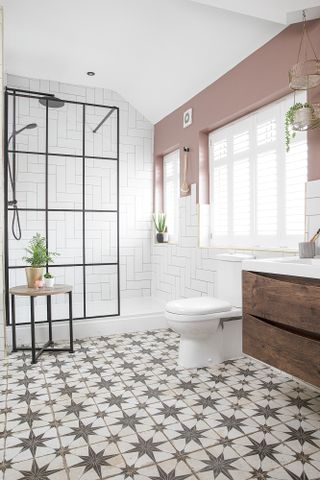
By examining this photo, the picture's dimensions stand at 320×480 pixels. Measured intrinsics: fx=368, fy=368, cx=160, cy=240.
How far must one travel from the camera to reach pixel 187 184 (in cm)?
398

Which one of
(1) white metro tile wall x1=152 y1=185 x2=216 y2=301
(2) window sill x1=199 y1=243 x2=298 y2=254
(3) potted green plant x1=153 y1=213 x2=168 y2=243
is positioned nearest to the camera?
(2) window sill x1=199 y1=243 x2=298 y2=254

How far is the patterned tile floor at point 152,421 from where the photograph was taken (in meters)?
1.52

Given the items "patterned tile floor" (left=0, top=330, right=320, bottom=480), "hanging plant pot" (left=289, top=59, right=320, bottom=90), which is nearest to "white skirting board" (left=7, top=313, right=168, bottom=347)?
"patterned tile floor" (left=0, top=330, right=320, bottom=480)

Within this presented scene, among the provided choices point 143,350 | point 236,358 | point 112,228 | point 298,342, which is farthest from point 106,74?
point 298,342

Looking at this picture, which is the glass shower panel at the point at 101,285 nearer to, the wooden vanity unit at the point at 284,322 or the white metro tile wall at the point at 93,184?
the white metro tile wall at the point at 93,184

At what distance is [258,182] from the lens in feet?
10.3

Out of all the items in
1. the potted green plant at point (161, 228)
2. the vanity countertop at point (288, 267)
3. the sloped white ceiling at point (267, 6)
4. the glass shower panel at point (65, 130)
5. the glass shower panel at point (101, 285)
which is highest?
the sloped white ceiling at point (267, 6)

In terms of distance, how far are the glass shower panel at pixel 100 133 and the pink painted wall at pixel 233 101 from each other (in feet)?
1.89

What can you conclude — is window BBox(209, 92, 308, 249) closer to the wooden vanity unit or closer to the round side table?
the wooden vanity unit

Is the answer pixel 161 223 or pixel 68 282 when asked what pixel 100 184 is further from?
pixel 68 282

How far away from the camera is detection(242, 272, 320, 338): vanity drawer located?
1700 millimetres

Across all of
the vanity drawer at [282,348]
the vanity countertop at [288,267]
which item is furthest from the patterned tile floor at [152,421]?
the vanity countertop at [288,267]

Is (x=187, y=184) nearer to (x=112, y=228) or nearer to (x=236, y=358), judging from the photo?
(x=112, y=228)

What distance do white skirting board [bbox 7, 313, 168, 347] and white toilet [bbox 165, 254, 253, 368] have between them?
0.77m
